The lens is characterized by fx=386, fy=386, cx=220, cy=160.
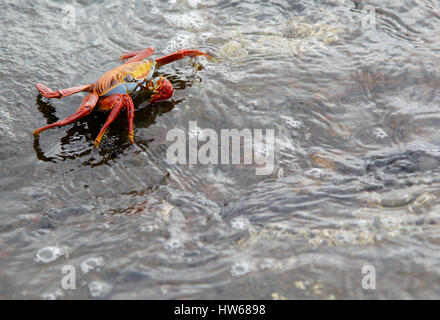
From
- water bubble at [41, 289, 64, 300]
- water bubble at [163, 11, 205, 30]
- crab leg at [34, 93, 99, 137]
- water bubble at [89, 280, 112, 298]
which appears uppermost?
water bubble at [163, 11, 205, 30]

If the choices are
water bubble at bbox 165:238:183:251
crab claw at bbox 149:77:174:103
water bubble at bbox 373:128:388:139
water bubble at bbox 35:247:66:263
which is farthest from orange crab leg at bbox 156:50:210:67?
water bubble at bbox 35:247:66:263

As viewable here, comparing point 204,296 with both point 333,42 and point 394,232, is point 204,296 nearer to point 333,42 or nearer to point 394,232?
point 394,232

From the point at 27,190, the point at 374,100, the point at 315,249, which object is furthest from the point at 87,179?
the point at 374,100

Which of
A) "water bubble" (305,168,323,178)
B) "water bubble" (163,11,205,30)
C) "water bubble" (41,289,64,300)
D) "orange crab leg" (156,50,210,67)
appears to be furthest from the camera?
"water bubble" (163,11,205,30)

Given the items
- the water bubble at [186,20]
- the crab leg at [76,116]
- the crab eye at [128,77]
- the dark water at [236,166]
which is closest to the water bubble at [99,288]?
the dark water at [236,166]

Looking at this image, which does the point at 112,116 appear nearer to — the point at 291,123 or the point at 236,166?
the point at 236,166

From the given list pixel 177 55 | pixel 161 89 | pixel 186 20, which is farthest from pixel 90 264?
pixel 186 20

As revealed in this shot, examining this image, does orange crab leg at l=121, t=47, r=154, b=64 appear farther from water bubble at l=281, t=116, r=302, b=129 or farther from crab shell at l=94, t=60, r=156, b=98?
water bubble at l=281, t=116, r=302, b=129
